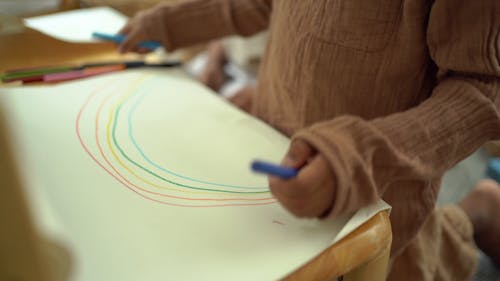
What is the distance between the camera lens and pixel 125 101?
54 cm

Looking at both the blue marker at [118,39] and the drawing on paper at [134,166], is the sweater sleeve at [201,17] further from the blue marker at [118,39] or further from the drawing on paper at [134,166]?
the drawing on paper at [134,166]

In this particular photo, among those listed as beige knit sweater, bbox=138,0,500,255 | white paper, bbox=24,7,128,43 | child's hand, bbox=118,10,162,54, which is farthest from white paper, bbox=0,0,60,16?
beige knit sweater, bbox=138,0,500,255

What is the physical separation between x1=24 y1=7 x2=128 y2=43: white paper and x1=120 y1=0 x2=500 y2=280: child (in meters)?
0.10

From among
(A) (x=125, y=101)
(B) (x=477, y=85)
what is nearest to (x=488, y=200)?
(B) (x=477, y=85)

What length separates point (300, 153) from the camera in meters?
0.32

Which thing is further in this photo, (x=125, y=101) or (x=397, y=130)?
(x=125, y=101)

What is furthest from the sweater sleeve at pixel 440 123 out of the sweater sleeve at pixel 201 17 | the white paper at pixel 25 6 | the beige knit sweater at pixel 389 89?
the white paper at pixel 25 6

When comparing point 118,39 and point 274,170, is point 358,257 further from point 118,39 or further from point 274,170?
point 118,39

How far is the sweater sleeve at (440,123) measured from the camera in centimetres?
32

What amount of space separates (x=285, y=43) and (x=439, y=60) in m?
0.17

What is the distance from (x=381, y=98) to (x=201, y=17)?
0.29 m

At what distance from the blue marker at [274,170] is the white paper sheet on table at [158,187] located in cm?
6

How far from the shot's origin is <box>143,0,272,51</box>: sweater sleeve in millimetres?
621

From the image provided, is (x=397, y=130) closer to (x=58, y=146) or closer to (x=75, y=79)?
(x=58, y=146)
